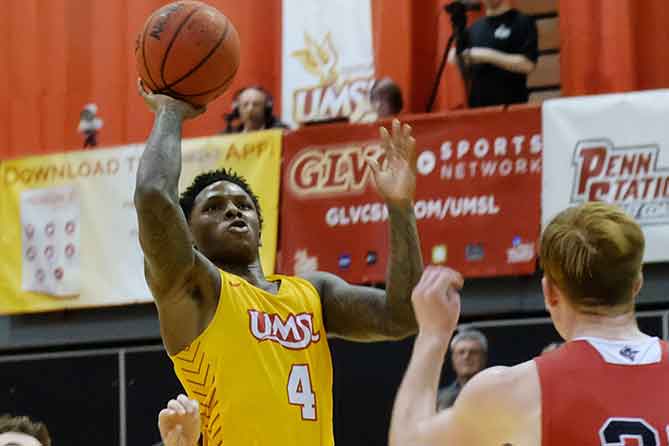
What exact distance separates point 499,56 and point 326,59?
1.98m

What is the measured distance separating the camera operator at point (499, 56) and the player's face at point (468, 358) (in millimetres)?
1934

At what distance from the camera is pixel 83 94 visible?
12602 mm

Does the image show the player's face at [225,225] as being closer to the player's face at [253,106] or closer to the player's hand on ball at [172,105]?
the player's hand on ball at [172,105]

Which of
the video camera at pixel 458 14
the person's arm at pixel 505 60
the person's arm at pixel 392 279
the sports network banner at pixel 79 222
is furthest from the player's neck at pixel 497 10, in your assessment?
the person's arm at pixel 392 279

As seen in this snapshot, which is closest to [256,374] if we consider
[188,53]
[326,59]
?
[188,53]

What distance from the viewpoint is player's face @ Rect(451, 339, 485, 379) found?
912 cm

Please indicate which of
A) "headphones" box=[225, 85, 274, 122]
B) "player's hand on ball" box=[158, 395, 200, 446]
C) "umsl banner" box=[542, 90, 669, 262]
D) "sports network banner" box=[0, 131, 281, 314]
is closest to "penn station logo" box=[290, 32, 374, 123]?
"headphones" box=[225, 85, 274, 122]

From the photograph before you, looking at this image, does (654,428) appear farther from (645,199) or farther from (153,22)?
(645,199)

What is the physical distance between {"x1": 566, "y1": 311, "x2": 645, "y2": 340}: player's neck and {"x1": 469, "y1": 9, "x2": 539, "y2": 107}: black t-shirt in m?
7.01

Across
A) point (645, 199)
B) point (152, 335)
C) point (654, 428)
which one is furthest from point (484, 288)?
point (654, 428)

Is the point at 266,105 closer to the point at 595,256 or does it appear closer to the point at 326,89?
the point at 326,89

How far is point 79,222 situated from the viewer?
36.6 feet

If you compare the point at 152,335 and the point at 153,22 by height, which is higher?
the point at 153,22

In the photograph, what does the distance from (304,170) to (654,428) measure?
7.40 meters
